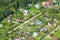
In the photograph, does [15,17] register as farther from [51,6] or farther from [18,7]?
[51,6]

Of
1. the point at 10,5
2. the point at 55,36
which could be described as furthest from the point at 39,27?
the point at 10,5

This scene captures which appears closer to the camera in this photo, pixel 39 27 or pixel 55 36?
pixel 55 36

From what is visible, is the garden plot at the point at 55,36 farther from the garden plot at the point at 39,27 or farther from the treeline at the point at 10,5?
the treeline at the point at 10,5

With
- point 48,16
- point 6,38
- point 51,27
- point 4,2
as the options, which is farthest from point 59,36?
point 4,2

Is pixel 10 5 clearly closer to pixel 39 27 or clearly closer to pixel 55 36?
pixel 39 27

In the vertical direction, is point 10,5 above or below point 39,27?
above

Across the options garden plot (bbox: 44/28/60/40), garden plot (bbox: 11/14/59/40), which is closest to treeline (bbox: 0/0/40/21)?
garden plot (bbox: 11/14/59/40)

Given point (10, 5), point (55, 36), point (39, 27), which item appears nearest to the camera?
point (55, 36)

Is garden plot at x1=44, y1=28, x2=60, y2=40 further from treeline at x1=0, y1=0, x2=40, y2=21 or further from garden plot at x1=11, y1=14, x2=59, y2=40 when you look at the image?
treeline at x1=0, y1=0, x2=40, y2=21

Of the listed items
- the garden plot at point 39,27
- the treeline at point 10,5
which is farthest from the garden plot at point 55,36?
the treeline at point 10,5
